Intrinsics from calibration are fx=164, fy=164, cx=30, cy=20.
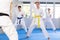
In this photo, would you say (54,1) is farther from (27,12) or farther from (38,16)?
(38,16)

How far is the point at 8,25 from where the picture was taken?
2.73 m

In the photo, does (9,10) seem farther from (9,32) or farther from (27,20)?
(27,20)

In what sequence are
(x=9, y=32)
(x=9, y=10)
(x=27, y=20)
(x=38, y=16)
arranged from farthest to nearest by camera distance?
(x=27, y=20)
(x=38, y=16)
(x=9, y=10)
(x=9, y=32)

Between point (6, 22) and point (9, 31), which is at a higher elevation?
point (6, 22)

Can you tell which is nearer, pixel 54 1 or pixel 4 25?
pixel 4 25

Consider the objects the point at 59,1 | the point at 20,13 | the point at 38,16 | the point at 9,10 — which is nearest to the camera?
the point at 9,10

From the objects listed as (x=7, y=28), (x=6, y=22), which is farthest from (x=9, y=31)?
(x=6, y=22)

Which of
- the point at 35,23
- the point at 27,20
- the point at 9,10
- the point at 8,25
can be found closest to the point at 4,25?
the point at 8,25

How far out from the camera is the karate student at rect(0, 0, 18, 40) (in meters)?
2.71

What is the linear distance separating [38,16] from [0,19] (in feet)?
15.1

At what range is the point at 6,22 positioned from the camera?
274cm

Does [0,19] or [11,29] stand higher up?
[0,19]

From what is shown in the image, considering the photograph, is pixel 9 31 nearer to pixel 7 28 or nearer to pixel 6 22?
pixel 7 28

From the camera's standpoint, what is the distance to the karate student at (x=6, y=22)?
2709 mm
